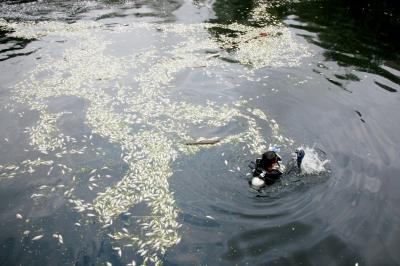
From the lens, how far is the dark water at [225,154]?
1151cm

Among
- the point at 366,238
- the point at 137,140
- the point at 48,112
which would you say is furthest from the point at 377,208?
the point at 48,112

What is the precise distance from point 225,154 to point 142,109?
Result: 18.5ft

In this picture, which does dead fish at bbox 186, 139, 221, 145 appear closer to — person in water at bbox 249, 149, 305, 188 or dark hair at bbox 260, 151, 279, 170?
person in water at bbox 249, 149, 305, 188

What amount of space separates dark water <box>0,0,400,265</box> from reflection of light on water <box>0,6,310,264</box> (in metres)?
0.17

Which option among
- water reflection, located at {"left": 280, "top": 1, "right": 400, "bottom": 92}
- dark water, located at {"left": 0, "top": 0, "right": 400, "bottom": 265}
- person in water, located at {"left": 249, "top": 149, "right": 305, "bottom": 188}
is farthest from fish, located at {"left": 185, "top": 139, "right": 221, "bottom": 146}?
water reflection, located at {"left": 280, "top": 1, "right": 400, "bottom": 92}

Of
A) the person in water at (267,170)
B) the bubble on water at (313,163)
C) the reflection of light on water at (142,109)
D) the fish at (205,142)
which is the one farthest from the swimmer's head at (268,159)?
the fish at (205,142)

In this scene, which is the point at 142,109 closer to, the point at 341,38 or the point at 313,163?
the point at 313,163

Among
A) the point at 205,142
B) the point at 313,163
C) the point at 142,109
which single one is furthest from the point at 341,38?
the point at 142,109

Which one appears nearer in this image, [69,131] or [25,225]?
[25,225]

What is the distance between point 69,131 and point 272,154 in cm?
961

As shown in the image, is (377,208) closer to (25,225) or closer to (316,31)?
(25,225)

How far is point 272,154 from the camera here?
41.2ft

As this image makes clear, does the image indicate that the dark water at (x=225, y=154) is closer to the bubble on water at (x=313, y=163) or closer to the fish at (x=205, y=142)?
the bubble on water at (x=313, y=163)

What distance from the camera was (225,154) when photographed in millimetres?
15102
